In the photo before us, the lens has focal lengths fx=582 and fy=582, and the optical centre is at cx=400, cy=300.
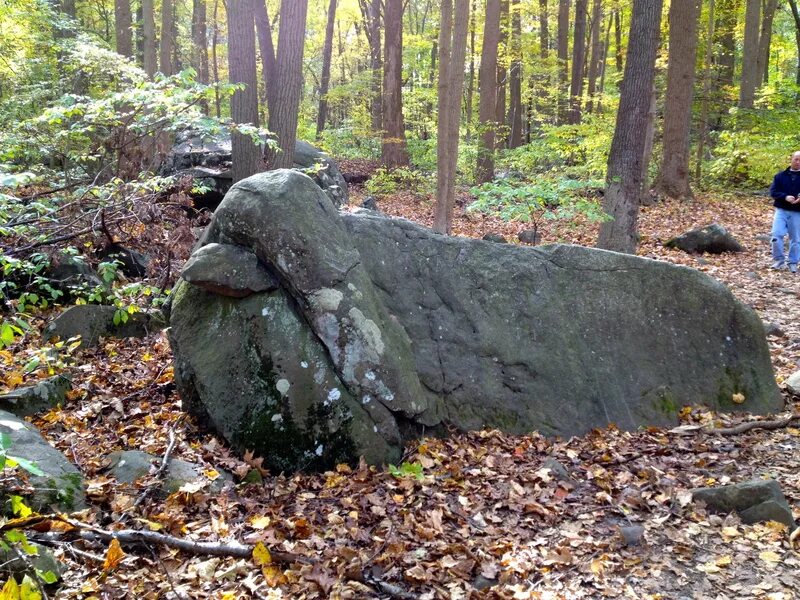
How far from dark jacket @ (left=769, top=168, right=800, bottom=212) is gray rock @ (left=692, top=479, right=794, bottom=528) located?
24.5 feet

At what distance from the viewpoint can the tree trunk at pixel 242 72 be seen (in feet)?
34.1

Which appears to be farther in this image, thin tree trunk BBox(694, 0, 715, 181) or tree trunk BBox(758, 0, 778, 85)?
tree trunk BBox(758, 0, 778, 85)

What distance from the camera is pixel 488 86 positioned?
57.4 ft

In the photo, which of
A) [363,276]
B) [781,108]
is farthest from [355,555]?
[781,108]

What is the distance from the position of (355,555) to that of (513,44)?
24255mm

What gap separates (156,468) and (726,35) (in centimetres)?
2698

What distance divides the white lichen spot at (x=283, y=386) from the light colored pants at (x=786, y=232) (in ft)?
31.1

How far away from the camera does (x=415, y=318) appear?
Result: 5.82m

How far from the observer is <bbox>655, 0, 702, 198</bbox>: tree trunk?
49.5 ft

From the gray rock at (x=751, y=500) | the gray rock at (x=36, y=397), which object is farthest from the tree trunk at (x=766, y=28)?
the gray rock at (x=36, y=397)

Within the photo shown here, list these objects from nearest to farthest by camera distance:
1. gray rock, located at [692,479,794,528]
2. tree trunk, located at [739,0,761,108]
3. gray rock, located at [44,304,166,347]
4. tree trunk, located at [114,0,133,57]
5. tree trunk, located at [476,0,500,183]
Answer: gray rock, located at [692,479,794,528], gray rock, located at [44,304,166,347], tree trunk, located at [114,0,133,57], tree trunk, located at [476,0,500,183], tree trunk, located at [739,0,761,108]

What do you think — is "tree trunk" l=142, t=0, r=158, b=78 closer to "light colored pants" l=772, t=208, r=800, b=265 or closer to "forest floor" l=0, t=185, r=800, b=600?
"forest floor" l=0, t=185, r=800, b=600

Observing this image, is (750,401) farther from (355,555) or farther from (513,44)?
(513,44)

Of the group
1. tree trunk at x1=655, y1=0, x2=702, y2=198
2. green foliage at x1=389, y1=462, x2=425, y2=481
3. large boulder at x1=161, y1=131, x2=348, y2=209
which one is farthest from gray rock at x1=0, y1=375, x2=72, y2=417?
tree trunk at x1=655, y1=0, x2=702, y2=198
